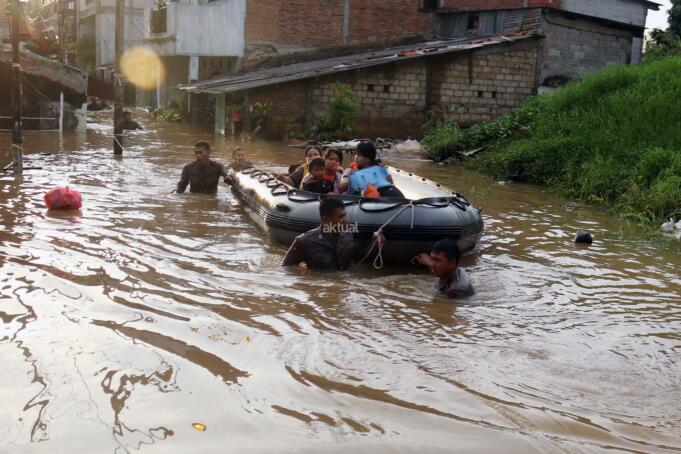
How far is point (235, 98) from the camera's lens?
841 inches

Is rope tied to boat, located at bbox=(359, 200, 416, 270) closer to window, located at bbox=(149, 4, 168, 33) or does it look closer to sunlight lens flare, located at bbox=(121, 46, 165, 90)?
window, located at bbox=(149, 4, 168, 33)

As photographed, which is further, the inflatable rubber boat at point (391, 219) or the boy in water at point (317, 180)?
the boy in water at point (317, 180)

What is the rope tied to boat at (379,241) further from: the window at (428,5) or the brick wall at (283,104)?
the window at (428,5)

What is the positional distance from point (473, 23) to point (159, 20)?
36.5 feet

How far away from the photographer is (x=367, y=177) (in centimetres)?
798

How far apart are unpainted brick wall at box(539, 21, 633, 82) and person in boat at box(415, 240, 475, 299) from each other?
16963mm

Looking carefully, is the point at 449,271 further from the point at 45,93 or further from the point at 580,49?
the point at 580,49

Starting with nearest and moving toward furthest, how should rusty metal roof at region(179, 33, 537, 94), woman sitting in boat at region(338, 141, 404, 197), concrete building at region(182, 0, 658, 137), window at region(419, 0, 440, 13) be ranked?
woman sitting in boat at region(338, 141, 404, 197)
rusty metal roof at region(179, 33, 537, 94)
concrete building at region(182, 0, 658, 137)
window at region(419, 0, 440, 13)

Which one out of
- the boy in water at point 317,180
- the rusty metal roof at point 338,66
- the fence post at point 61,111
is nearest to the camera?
the boy in water at point 317,180

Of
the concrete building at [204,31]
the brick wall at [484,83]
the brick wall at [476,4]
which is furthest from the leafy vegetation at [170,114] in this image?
the brick wall at [484,83]

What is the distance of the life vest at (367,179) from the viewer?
26.0 feet

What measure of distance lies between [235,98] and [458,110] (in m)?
6.32

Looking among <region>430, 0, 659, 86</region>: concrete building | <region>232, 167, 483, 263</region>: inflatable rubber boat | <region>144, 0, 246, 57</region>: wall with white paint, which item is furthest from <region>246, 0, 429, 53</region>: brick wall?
<region>232, 167, 483, 263</region>: inflatable rubber boat

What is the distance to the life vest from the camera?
7.93 meters
